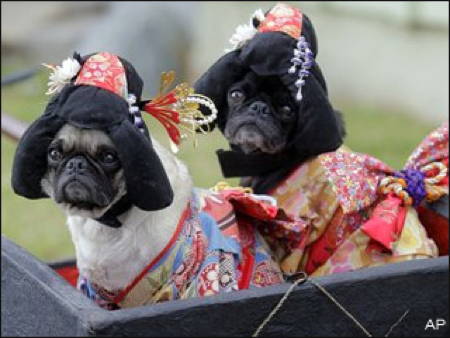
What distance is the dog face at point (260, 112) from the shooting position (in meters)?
2.18

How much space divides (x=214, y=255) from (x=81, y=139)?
1.21ft

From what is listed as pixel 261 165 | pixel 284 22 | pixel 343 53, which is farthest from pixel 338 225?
pixel 343 53

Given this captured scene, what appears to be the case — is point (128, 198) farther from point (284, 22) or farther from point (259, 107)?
point (284, 22)

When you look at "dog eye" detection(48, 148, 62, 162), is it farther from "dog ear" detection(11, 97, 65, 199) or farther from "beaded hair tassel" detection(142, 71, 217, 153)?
"beaded hair tassel" detection(142, 71, 217, 153)

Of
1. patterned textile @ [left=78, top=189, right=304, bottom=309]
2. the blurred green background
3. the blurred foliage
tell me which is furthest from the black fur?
the blurred green background

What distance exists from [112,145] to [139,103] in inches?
4.8

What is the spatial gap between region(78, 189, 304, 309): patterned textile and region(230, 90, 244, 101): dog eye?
0.59 ft

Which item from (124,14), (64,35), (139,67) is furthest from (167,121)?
(64,35)

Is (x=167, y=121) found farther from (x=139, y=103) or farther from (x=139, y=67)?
(x=139, y=67)

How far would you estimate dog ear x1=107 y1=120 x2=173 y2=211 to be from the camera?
1797 mm

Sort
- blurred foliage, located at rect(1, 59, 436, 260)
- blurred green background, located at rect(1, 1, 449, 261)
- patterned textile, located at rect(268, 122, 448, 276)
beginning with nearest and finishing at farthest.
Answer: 1. patterned textile, located at rect(268, 122, 448, 276)
2. blurred foliage, located at rect(1, 59, 436, 260)
3. blurred green background, located at rect(1, 1, 449, 261)

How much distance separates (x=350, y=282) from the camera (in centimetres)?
191

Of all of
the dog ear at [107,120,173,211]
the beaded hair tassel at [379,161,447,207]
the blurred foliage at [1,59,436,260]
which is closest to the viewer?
the dog ear at [107,120,173,211]

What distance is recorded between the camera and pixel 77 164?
1834 mm
